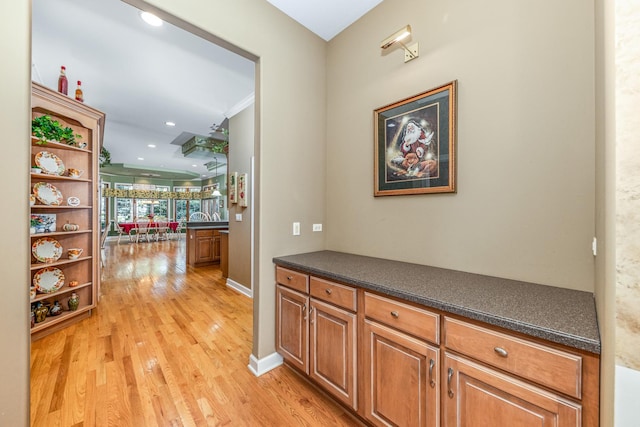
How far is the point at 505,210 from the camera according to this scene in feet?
4.89

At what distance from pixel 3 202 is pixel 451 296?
202 centimetres

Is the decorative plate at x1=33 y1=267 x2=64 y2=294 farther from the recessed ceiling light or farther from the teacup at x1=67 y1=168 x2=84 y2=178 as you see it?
the recessed ceiling light

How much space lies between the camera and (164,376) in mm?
2016

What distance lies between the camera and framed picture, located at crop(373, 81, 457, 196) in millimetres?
1705

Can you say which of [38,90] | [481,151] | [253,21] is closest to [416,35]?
[481,151]

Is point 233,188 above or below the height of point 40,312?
above

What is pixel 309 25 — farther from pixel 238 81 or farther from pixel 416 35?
pixel 238 81

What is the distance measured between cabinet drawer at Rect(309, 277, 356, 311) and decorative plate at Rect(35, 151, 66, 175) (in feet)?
10.3

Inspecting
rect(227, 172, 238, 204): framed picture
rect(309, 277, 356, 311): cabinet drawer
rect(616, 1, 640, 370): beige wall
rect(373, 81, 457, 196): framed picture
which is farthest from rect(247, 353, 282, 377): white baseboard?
rect(227, 172, 238, 204): framed picture

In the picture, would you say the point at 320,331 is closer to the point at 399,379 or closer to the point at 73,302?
the point at 399,379

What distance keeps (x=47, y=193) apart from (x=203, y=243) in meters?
3.21

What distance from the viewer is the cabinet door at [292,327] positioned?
187cm

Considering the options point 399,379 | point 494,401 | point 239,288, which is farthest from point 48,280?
point 494,401

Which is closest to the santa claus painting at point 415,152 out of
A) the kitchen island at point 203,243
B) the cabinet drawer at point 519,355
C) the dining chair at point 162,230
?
the cabinet drawer at point 519,355
